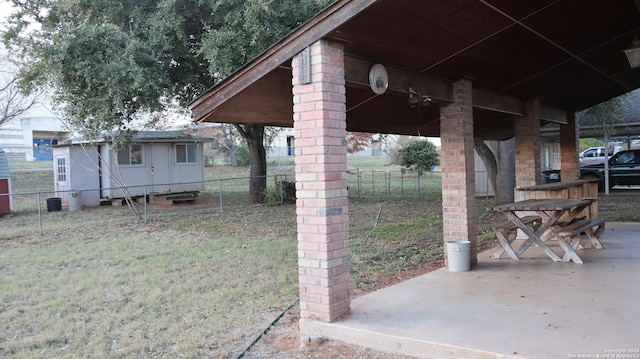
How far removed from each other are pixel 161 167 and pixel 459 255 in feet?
48.3

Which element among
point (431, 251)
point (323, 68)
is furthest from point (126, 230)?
point (323, 68)

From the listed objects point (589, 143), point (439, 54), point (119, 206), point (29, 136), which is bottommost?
point (119, 206)

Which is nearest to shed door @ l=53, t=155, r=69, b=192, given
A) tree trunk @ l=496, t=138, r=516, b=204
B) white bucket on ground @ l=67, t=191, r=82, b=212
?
white bucket on ground @ l=67, t=191, r=82, b=212

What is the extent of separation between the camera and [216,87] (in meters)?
4.92

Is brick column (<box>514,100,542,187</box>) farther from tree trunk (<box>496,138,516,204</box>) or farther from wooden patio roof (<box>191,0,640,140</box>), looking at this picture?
tree trunk (<box>496,138,516,204</box>)

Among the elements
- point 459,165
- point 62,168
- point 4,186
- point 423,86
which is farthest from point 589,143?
point 423,86

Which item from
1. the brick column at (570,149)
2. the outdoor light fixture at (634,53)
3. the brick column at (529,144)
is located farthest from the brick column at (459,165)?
the brick column at (570,149)

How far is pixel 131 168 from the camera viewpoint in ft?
59.7

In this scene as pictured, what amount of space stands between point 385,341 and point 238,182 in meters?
22.4

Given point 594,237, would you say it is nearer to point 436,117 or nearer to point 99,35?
point 436,117

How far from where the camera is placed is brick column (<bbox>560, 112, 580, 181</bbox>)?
11.1 meters

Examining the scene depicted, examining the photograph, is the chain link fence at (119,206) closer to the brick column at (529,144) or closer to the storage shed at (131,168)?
the storage shed at (131,168)

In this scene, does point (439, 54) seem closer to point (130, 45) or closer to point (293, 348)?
point (293, 348)

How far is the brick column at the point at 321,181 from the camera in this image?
4305 mm
